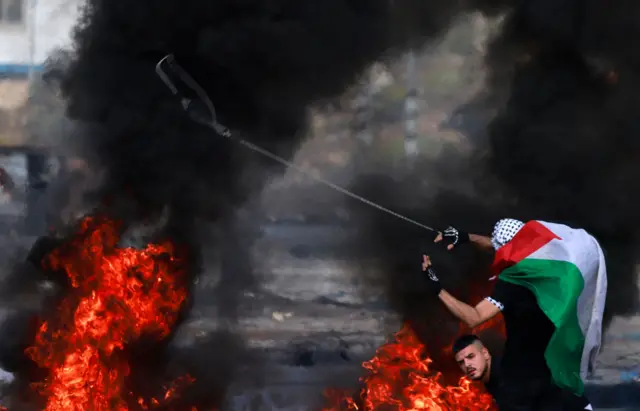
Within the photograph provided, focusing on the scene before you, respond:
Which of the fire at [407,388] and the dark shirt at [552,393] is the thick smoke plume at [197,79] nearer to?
the fire at [407,388]

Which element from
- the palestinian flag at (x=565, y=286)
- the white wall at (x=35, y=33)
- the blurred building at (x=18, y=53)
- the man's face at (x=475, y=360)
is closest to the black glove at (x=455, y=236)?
the palestinian flag at (x=565, y=286)

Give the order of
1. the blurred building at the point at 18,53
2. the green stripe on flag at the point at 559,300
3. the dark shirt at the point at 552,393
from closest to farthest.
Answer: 1. the green stripe on flag at the point at 559,300
2. the dark shirt at the point at 552,393
3. the blurred building at the point at 18,53

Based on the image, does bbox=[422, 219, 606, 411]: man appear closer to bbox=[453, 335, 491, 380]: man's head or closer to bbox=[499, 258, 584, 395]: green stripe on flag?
bbox=[499, 258, 584, 395]: green stripe on flag

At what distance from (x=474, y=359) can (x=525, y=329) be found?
35 cm

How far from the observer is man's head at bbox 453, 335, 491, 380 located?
4586 millimetres

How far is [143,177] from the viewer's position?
5801 mm

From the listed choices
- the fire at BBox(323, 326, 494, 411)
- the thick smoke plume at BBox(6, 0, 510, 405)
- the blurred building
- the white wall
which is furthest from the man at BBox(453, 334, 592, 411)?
the blurred building

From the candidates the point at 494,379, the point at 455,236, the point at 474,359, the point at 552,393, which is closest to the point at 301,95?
the point at 455,236

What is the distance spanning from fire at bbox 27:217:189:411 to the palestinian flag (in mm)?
2519

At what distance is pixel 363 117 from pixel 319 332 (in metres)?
5.58

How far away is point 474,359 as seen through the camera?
181 inches

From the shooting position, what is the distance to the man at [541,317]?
4.42 metres

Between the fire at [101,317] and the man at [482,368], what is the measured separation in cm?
224

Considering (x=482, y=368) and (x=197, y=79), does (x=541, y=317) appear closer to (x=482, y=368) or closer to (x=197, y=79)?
(x=482, y=368)
